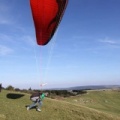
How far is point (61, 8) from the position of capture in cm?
2020

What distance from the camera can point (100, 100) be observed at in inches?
1752

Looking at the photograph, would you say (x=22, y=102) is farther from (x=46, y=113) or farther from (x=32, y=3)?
(x=32, y=3)

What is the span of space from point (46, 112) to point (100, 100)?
19.0 metres

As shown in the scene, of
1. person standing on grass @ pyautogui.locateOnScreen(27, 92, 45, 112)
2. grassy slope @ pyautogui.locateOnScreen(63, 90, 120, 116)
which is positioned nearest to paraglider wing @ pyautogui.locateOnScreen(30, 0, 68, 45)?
person standing on grass @ pyautogui.locateOnScreen(27, 92, 45, 112)

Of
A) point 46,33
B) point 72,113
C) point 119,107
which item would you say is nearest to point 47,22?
point 46,33

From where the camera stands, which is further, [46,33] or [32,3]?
[46,33]

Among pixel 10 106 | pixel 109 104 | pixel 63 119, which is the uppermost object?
pixel 109 104

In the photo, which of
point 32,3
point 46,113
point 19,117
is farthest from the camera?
point 46,113

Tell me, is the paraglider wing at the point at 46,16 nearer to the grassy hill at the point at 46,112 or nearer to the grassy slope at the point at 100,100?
the grassy hill at the point at 46,112

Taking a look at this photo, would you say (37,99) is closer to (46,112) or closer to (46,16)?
(46,112)

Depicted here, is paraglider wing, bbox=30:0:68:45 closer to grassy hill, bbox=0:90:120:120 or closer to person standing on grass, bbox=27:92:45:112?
person standing on grass, bbox=27:92:45:112

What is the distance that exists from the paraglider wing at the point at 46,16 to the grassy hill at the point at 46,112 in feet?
24.0

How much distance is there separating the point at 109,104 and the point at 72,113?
1565 cm

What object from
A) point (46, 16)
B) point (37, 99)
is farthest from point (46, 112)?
point (46, 16)
